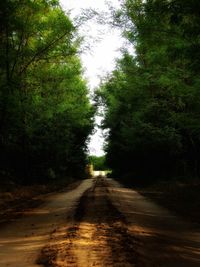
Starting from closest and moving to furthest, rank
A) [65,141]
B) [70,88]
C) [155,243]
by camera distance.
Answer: [155,243], [70,88], [65,141]

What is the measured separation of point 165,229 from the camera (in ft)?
40.4

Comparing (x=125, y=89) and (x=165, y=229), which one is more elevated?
(x=125, y=89)

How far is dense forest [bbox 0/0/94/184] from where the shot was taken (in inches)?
837

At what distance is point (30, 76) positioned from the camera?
80.8ft

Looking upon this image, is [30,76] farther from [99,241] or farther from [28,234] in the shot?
[99,241]

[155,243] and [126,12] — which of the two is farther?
[126,12]

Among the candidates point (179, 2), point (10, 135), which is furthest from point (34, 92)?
point (179, 2)

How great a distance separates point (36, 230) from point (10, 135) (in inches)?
640

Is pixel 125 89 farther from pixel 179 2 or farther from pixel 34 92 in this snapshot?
pixel 179 2

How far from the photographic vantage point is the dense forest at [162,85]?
1203 cm

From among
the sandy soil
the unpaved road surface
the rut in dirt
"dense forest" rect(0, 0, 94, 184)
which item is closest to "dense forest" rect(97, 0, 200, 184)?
"dense forest" rect(0, 0, 94, 184)

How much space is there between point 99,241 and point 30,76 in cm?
1643

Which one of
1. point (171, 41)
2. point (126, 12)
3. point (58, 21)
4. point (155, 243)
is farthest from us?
point (58, 21)

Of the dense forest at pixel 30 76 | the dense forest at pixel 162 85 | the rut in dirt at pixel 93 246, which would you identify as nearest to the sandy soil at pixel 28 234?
the rut in dirt at pixel 93 246
